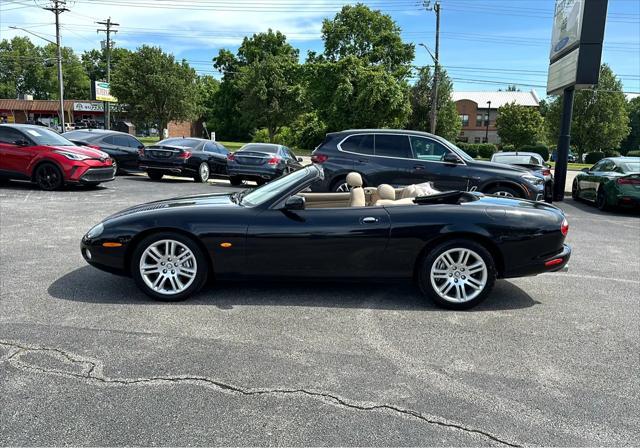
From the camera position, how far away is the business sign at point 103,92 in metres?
38.5

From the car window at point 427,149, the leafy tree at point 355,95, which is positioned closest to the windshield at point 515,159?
the car window at point 427,149

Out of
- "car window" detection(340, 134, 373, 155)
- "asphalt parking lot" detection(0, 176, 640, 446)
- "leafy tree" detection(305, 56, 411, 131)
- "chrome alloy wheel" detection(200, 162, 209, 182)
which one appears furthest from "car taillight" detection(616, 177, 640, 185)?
"leafy tree" detection(305, 56, 411, 131)

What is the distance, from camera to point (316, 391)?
310 cm

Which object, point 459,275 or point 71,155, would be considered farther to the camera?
point 71,155

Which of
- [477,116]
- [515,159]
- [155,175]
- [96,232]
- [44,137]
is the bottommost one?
[155,175]

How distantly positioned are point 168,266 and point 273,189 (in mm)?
1212

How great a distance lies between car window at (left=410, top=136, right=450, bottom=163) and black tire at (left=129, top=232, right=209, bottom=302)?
6.27m

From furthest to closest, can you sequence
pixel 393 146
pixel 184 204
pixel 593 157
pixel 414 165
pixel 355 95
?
pixel 593 157, pixel 355 95, pixel 393 146, pixel 414 165, pixel 184 204

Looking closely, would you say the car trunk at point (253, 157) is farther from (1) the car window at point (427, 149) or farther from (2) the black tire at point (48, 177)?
(1) the car window at point (427, 149)

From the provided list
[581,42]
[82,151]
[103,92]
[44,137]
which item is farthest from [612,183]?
[103,92]

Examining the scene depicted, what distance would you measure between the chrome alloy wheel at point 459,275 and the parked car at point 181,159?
12.4 m

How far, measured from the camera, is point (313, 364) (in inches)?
136

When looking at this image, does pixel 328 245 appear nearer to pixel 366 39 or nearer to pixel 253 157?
pixel 253 157

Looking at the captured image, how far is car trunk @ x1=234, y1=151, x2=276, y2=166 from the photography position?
15.1m
